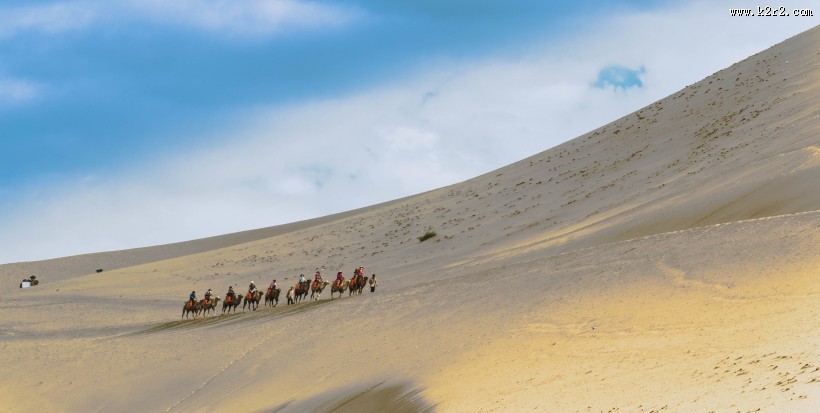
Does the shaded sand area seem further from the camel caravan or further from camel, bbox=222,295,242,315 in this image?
camel, bbox=222,295,242,315

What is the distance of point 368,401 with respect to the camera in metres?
19.7

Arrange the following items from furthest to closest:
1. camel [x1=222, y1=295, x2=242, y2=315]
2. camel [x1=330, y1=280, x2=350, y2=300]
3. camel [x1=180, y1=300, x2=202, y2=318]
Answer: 1. camel [x1=222, y1=295, x2=242, y2=315]
2. camel [x1=180, y1=300, x2=202, y2=318]
3. camel [x1=330, y1=280, x2=350, y2=300]

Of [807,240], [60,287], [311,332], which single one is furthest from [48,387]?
[60,287]

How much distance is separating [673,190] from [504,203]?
62.8 feet

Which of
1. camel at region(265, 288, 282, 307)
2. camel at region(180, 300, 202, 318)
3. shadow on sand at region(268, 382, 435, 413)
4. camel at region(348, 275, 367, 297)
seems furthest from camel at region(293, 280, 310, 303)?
shadow on sand at region(268, 382, 435, 413)

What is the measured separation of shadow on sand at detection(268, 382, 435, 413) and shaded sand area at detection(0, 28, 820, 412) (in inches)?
3.2

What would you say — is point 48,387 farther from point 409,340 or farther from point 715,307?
point 715,307

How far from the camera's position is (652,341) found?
59.6ft

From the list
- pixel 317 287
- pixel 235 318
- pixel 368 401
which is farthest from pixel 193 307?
pixel 368 401

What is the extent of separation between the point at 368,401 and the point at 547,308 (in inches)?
202

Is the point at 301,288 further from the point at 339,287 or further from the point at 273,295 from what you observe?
the point at 339,287

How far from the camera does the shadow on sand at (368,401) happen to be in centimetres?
1802

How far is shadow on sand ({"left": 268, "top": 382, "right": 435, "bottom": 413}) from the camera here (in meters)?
18.0

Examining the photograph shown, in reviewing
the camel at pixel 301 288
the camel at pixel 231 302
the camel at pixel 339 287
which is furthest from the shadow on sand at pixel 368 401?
the camel at pixel 231 302
